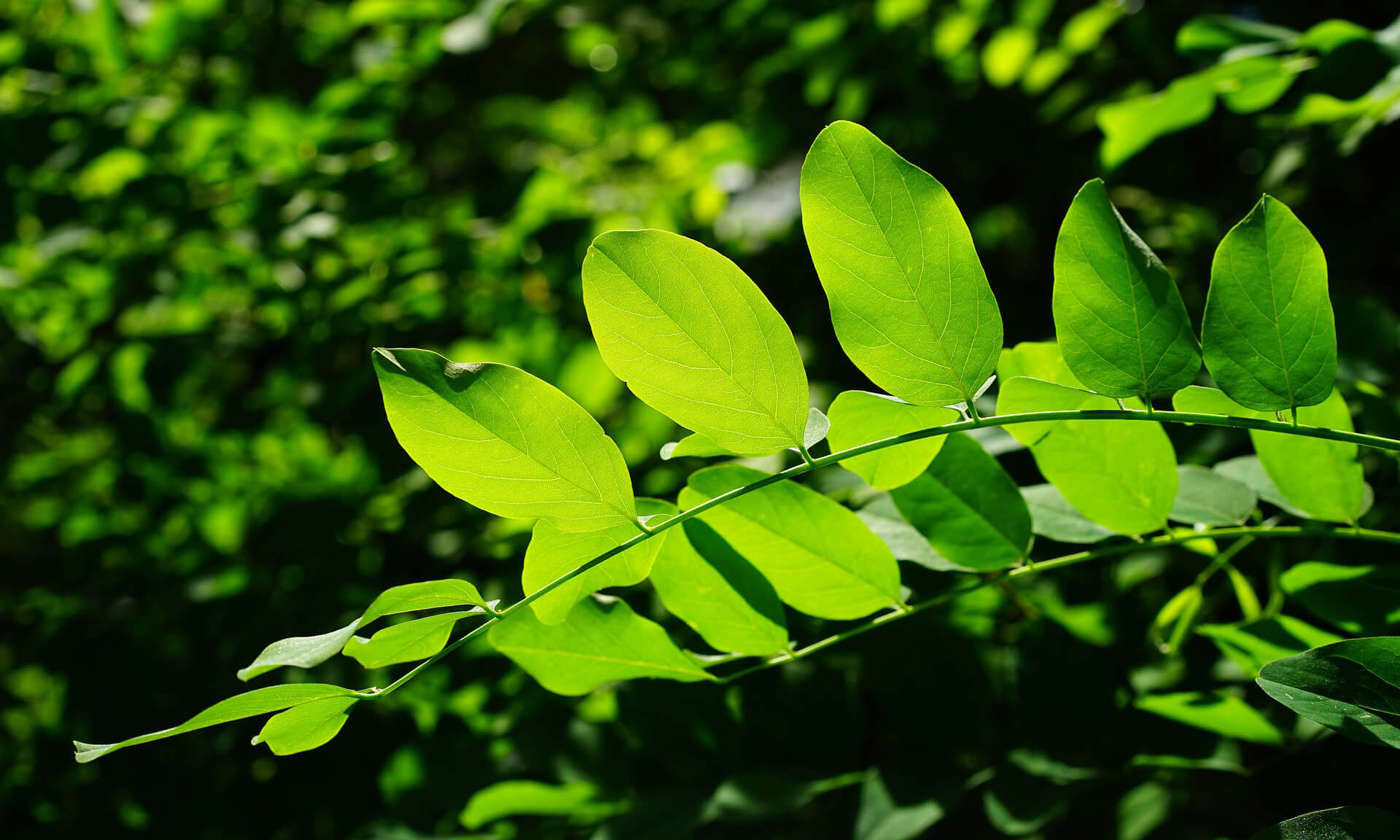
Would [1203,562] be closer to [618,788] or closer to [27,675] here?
[618,788]

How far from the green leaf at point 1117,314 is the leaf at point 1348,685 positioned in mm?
113

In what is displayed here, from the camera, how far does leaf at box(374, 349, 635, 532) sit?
0.31m

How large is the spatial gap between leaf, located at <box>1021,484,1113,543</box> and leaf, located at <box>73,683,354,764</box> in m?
0.33

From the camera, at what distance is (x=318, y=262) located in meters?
1.14

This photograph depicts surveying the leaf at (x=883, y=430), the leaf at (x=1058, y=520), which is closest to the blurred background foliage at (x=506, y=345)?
the leaf at (x=1058, y=520)

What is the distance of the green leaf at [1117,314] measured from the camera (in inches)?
13.1

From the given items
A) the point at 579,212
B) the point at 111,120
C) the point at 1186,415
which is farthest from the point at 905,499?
the point at 111,120

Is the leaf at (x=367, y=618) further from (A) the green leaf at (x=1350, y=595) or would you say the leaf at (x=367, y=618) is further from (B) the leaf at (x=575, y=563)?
(A) the green leaf at (x=1350, y=595)

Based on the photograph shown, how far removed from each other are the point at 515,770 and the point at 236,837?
400 mm

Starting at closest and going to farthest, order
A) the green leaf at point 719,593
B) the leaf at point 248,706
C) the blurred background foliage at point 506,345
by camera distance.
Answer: the leaf at point 248,706 < the green leaf at point 719,593 < the blurred background foliage at point 506,345

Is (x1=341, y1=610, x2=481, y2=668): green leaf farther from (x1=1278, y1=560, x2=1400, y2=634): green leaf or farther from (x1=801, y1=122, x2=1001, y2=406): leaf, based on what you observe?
(x1=1278, y1=560, x2=1400, y2=634): green leaf

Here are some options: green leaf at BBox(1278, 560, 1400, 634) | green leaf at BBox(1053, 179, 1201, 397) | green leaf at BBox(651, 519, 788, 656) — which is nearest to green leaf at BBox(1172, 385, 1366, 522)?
green leaf at BBox(1278, 560, 1400, 634)

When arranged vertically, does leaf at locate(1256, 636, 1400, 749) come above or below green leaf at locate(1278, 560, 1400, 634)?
above

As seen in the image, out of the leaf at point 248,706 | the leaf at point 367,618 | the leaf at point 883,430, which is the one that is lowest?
the leaf at point 248,706
